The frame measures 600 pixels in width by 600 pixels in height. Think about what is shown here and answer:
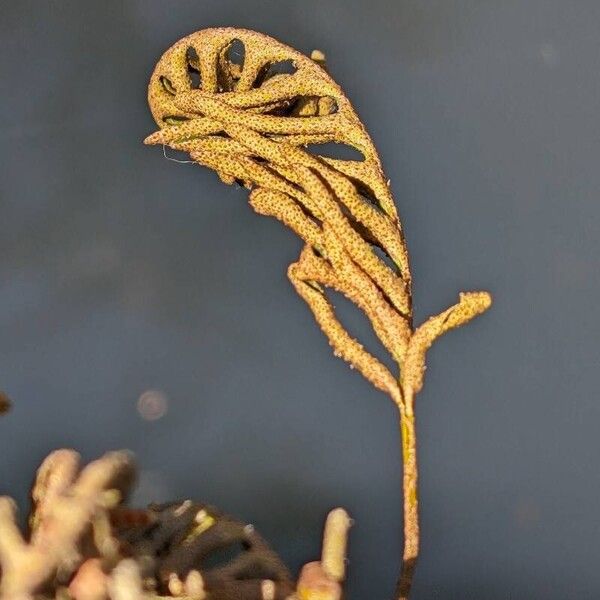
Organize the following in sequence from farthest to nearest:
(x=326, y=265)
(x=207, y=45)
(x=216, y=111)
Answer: (x=207, y=45), (x=216, y=111), (x=326, y=265)

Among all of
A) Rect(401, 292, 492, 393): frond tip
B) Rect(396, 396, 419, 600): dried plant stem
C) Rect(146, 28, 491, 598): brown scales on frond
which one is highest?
Rect(146, 28, 491, 598): brown scales on frond

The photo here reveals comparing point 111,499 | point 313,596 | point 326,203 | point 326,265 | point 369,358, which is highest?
point 326,203

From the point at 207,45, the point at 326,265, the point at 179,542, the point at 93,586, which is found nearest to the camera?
the point at 93,586

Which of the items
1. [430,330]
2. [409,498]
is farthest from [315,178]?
[409,498]

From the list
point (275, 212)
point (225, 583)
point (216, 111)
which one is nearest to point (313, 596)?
point (225, 583)

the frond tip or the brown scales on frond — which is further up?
the brown scales on frond

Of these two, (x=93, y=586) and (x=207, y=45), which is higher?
(x=207, y=45)

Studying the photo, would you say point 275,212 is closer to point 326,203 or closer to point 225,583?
point 326,203

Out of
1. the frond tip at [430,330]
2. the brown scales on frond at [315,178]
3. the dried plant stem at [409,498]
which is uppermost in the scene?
the brown scales on frond at [315,178]
